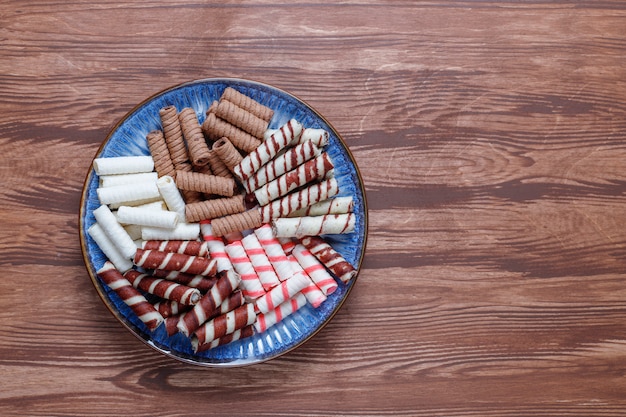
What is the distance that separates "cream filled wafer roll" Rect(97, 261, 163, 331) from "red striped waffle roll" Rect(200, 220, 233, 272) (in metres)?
0.23

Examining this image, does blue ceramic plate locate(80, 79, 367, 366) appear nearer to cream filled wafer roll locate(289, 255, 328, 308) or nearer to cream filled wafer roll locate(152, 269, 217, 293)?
cream filled wafer roll locate(289, 255, 328, 308)

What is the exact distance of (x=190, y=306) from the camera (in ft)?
5.56

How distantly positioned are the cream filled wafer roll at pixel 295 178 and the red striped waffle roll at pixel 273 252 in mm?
86

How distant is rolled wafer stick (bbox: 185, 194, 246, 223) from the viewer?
168 cm

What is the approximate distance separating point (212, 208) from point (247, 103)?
34 cm

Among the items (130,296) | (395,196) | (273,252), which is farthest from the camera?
(395,196)

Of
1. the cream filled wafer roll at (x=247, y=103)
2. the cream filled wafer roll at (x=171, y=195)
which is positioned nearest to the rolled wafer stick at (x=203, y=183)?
the cream filled wafer roll at (x=171, y=195)

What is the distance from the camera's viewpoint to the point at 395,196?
186 centimetres

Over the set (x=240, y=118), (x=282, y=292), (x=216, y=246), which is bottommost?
(x=282, y=292)

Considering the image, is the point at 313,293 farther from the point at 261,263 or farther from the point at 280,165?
the point at 280,165

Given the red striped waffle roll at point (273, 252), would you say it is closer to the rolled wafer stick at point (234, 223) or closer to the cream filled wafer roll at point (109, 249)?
the rolled wafer stick at point (234, 223)

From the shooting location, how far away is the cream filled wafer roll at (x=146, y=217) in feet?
5.37

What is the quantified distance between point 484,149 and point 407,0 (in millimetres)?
565

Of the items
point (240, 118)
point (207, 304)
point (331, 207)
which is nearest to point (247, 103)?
point (240, 118)
